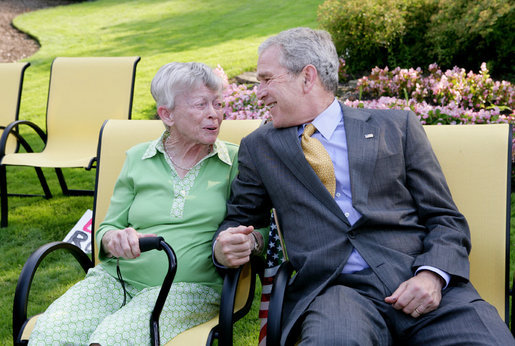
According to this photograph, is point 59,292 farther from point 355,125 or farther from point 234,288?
point 355,125

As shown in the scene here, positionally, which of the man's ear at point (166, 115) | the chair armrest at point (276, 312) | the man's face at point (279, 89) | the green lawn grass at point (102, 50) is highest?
the man's face at point (279, 89)

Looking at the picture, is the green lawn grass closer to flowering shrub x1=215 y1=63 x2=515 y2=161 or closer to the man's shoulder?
the man's shoulder

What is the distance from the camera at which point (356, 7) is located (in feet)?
24.7

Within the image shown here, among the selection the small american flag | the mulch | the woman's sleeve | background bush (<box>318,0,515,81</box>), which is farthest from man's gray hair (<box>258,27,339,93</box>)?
the mulch

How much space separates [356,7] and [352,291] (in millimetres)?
5869

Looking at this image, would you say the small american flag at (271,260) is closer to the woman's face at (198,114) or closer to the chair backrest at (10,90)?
the woman's face at (198,114)

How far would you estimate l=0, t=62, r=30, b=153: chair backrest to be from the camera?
596cm

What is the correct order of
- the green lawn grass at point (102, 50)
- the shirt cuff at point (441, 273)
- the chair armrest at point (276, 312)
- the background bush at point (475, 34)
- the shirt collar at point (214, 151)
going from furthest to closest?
the background bush at point (475, 34), the green lawn grass at point (102, 50), the shirt collar at point (214, 151), the shirt cuff at point (441, 273), the chair armrest at point (276, 312)

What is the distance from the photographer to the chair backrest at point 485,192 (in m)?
2.62

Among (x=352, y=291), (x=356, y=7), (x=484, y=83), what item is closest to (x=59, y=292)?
(x=352, y=291)

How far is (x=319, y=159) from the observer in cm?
260

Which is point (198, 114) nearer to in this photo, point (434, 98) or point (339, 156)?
point (339, 156)

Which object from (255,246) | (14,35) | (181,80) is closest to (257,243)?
(255,246)

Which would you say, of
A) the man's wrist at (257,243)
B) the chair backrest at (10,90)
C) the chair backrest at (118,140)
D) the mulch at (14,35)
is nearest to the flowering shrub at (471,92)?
the chair backrest at (118,140)
